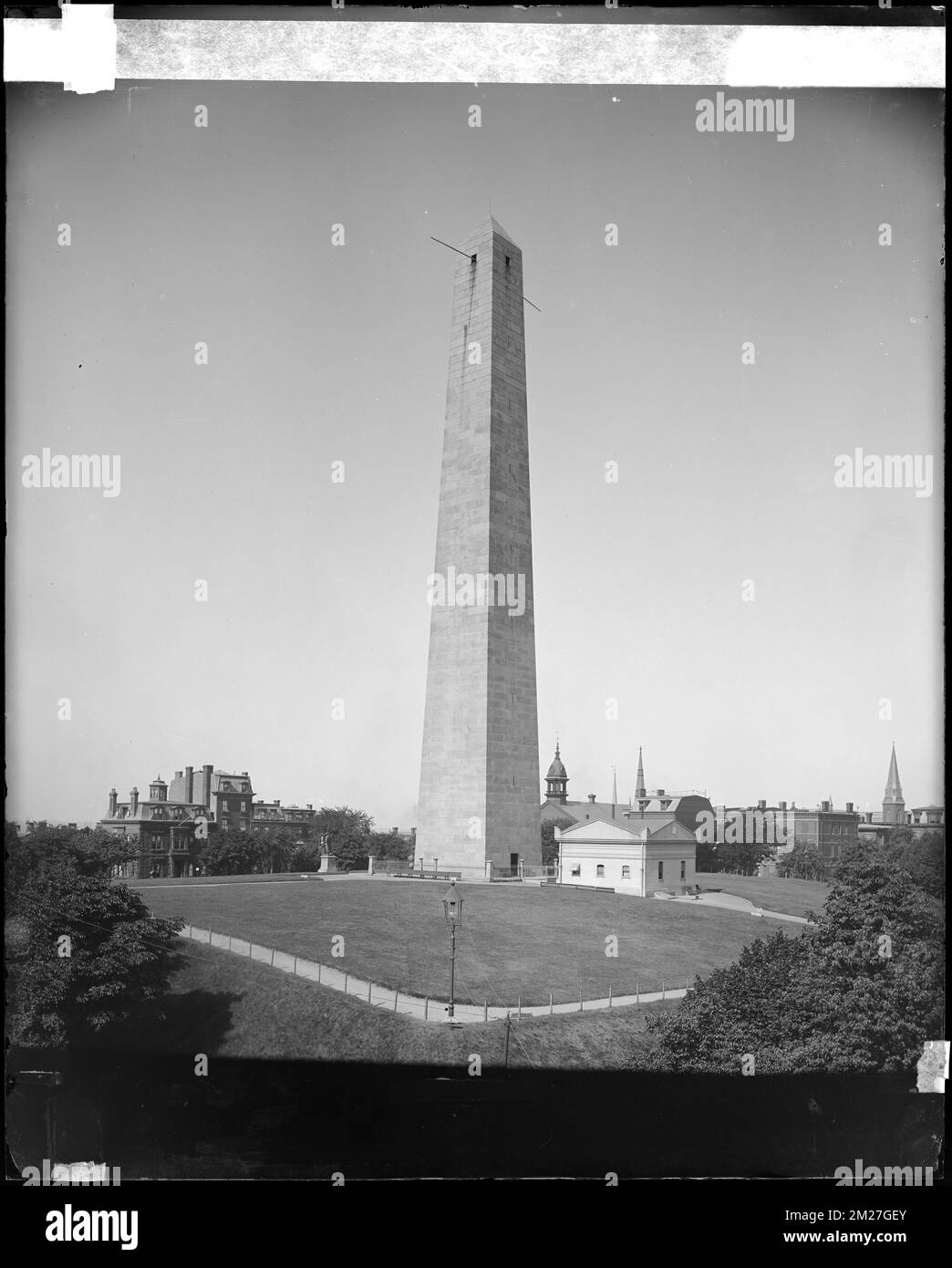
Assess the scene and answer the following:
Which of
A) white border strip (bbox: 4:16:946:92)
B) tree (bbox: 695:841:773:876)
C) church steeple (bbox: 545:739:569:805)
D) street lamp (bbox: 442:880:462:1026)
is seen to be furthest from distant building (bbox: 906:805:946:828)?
church steeple (bbox: 545:739:569:805)

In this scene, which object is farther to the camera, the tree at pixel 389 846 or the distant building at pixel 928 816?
the tree at pixel 389 846

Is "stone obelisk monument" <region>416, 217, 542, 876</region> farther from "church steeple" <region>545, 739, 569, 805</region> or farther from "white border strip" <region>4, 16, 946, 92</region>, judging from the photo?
"church steeple" <region>545, 739, 569, 805</region>

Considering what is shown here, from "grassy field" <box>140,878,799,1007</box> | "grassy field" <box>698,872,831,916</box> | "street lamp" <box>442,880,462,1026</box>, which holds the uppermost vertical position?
"street lamp" <box>442,880,462,1026</box>

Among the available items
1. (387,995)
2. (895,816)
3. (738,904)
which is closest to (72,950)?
(387,995)

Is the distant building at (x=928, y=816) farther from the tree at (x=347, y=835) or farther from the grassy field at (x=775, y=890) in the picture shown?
the tree at (x=347, y=835)

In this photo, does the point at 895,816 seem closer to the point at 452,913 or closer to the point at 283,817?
the point at 452,913

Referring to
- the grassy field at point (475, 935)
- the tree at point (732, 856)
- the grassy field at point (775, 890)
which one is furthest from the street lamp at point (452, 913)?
the tree at point (732, 856)
